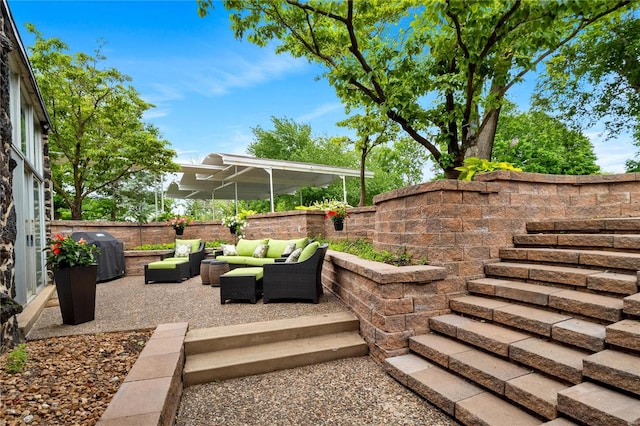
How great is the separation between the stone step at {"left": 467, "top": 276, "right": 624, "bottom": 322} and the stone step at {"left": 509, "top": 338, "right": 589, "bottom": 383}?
322 mm

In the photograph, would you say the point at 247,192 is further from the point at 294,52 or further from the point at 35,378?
the point at 35,378

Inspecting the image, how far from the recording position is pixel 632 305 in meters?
1.99

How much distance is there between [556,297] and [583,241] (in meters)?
0.92

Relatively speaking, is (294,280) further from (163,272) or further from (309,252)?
(163,272)

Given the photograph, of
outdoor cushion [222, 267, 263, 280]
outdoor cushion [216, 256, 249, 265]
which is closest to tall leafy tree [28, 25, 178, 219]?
outdoor cushion [216, 256, 249, 265]

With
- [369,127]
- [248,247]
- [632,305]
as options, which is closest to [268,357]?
[632,305]

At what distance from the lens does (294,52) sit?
6512mm

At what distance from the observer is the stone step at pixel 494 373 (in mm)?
1903

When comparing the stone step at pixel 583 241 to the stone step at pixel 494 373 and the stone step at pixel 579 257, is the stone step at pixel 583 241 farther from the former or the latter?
the stone step at pixel 494 373

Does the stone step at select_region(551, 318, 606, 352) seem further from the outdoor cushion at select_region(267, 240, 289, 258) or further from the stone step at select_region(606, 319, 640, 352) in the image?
the outdoor cushion at select_region(267, 240, 289, 258)

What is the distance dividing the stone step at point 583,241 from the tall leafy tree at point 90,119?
1019 cm

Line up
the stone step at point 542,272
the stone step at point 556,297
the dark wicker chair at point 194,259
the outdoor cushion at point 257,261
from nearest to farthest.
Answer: the stone step at point 556,297 < the stone step at point 542,272 < the outdoor cushion at point 257,261 < the dark wicker chair at point 194,259

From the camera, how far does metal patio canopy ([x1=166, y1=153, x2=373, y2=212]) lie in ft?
33.8

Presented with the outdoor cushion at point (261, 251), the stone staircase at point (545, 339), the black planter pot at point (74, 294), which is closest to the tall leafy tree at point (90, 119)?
the outdoor cushion at point (261, 251)
